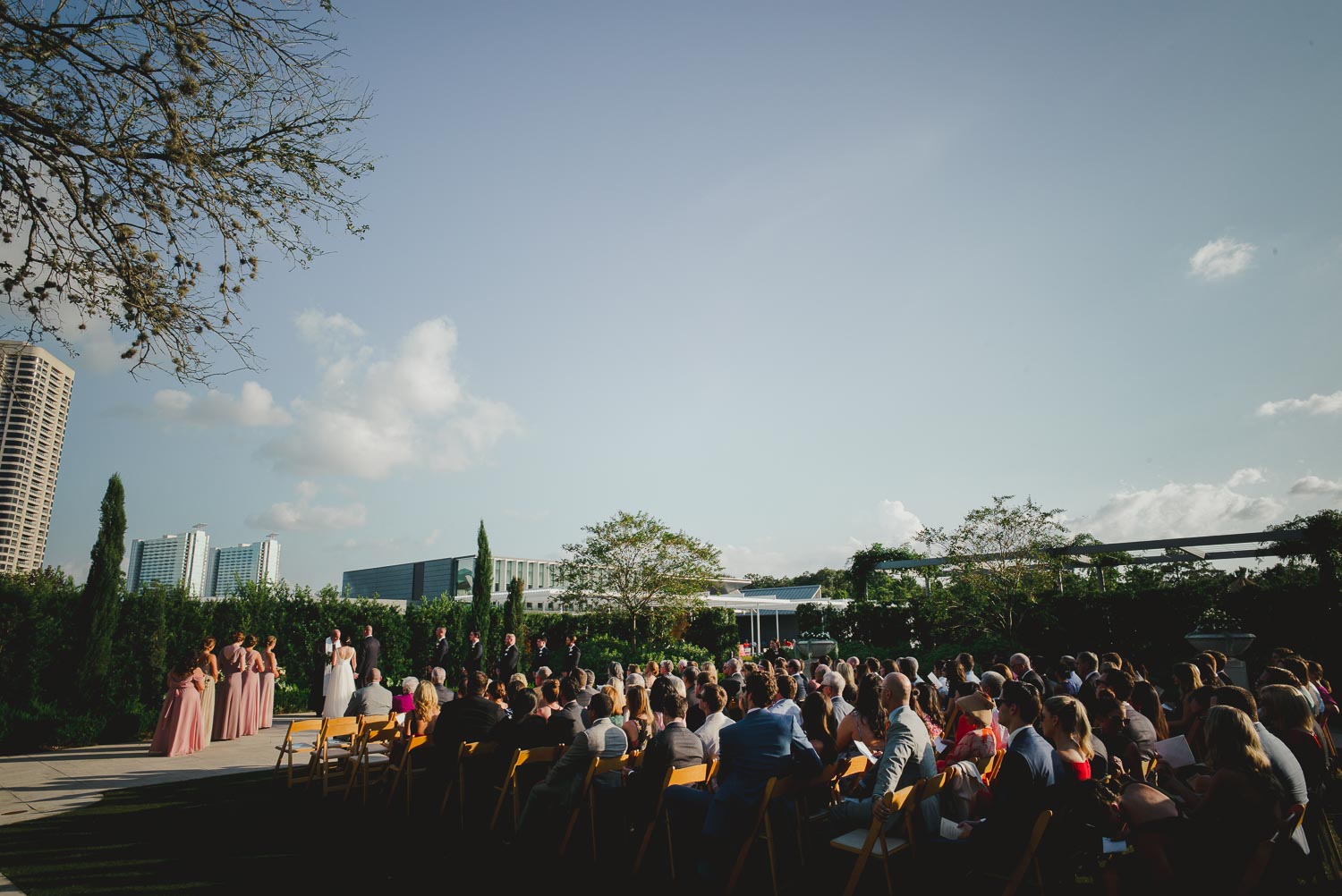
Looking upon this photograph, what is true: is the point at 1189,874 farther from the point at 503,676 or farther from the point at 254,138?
the point at 503,676

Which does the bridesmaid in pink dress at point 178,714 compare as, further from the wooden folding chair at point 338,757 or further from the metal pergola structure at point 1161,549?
the metal pergola structure at point 1161,549

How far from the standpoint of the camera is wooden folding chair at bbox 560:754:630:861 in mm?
5199

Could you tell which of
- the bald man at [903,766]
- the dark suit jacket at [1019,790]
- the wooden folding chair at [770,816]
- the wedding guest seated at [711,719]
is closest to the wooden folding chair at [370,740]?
the wedding guest seated at [711,719]

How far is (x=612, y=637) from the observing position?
21281 mm

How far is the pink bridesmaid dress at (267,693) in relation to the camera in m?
12.3

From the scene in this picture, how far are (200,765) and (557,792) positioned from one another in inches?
263

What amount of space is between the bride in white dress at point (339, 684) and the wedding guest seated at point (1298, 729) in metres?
10.7

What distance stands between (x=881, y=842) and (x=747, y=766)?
885mm

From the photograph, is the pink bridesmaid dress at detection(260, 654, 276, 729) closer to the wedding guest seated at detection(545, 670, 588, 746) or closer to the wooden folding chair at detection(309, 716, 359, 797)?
the wooden folding chair at detection(309, 716, 359, 797)

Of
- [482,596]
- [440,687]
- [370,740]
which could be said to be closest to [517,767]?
[370,740]

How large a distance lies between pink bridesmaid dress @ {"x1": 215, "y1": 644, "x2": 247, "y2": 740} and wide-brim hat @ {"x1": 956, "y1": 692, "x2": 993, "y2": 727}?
11.1 m

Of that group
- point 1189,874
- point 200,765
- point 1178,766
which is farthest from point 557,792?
point 200,765

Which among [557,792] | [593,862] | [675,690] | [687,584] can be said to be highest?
[687,584]

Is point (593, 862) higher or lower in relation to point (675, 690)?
lower
